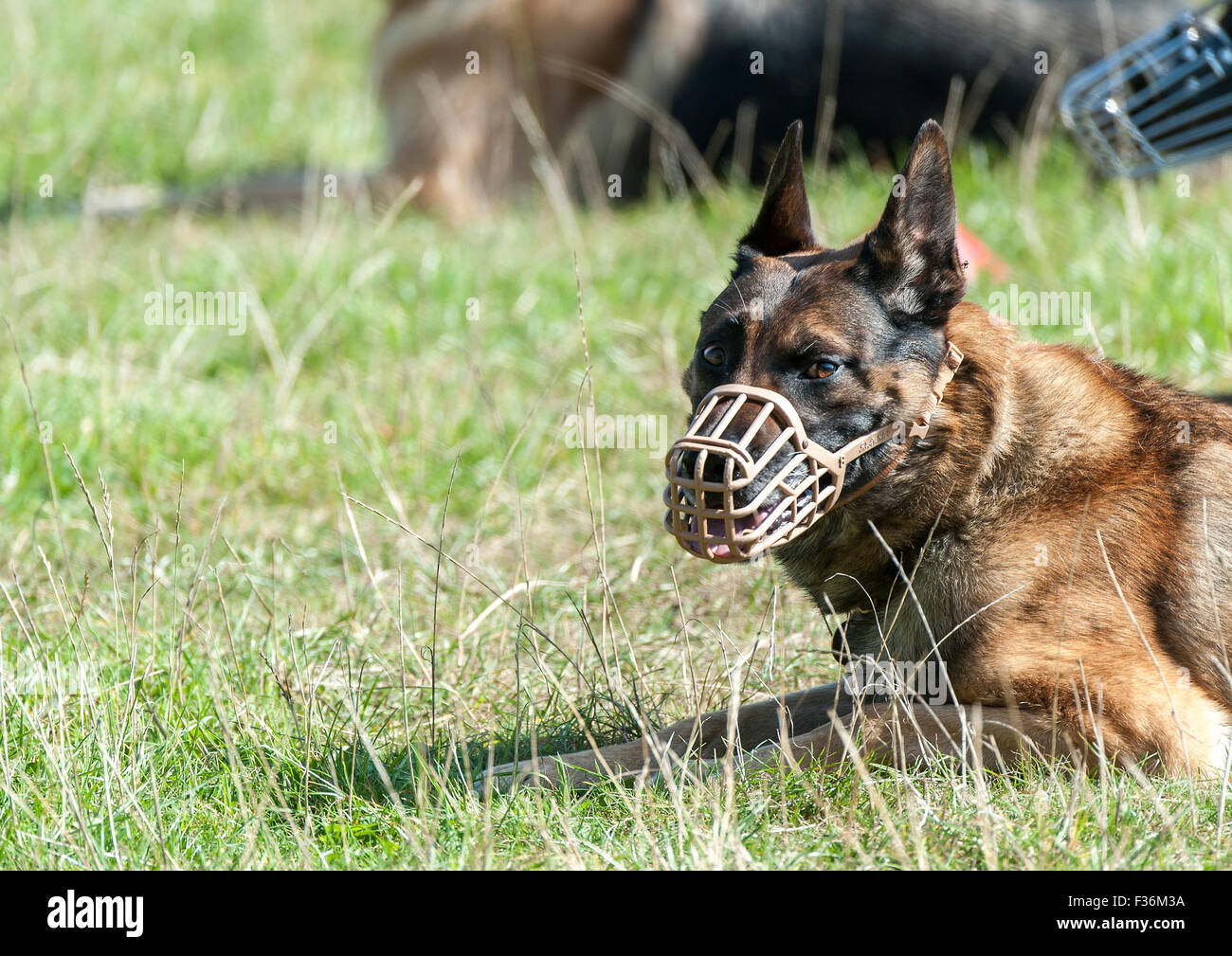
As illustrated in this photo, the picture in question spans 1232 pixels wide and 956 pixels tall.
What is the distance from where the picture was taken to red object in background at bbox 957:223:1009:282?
20.8ft

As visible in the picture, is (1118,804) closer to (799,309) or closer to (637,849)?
(637,849)

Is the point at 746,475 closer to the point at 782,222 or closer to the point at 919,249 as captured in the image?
the point at 919,249

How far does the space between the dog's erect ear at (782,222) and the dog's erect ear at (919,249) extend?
18.0 inches

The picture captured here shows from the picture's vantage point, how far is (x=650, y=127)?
8.92 metres

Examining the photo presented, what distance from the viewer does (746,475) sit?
2852 millimetres

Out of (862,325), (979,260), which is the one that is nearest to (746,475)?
(862,325)

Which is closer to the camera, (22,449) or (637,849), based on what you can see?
(637,849)

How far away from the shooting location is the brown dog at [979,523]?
117 inches

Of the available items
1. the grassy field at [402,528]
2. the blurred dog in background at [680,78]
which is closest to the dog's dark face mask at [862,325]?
the grassy field at [402,528]

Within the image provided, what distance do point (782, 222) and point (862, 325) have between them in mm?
634

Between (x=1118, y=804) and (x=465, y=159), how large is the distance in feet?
23.3

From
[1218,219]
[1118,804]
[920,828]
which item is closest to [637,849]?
→ [920,828]

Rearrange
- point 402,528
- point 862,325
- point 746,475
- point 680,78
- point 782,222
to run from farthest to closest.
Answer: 1. point 680,78
2. point 782,222
3. point 402,528
4. point 862,325
5. point 746,475

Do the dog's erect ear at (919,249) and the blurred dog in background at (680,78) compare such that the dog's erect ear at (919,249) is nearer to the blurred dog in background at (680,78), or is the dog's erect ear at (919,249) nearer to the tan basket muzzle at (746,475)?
the tan basket muzzle at (746,475)
